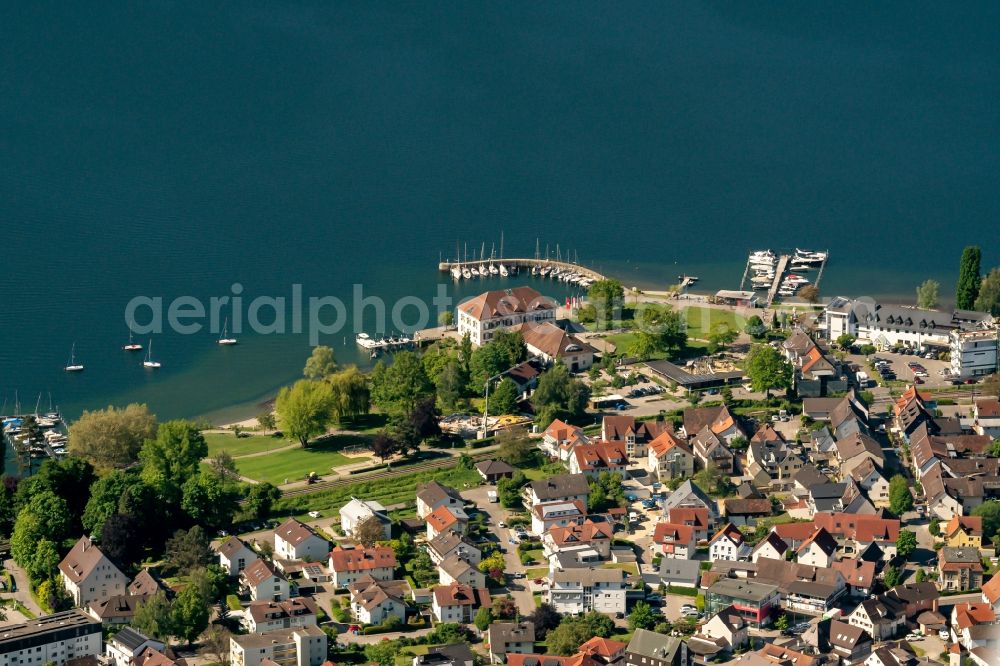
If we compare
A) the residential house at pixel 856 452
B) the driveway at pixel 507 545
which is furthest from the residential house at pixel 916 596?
the driveway at pixel 507 545

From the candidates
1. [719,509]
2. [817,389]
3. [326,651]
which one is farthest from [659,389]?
[326,651]

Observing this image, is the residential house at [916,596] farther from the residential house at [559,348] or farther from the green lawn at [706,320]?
the green lawn at [706,320]

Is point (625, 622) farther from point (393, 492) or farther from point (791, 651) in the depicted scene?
point (393, 492)

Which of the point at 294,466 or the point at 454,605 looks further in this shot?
the point at 294,466

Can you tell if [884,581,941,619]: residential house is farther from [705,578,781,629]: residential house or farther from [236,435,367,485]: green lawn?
[236,435,367,485]: green lawn

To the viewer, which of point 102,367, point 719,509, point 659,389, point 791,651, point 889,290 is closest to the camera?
point 791,651

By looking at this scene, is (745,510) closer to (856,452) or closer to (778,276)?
(856,452)
